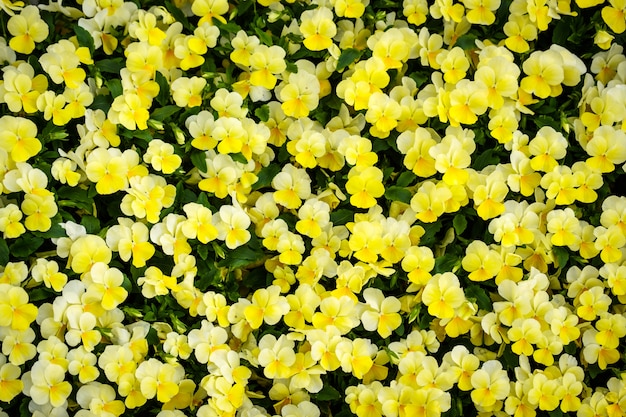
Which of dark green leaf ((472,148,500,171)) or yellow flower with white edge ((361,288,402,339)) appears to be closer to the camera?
yellow flower with white edge ((361,288,402,339))

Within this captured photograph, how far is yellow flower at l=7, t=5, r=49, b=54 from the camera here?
1707mm

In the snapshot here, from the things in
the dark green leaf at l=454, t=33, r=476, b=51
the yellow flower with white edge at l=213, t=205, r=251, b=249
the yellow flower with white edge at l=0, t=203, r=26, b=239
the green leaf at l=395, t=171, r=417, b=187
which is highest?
the dark green leaf at l=454, t=33, r=476, b=51

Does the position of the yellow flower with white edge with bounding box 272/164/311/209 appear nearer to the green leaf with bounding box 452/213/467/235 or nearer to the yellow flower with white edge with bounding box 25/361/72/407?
the green leaf with bounding box 452/213/467/235

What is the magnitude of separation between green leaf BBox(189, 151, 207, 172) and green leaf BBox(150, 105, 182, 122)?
0.10m

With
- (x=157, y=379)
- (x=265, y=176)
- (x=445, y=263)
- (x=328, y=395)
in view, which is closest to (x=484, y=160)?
(x=445, y=263)

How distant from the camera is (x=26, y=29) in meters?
1.72

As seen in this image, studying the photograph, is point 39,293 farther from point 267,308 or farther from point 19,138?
point 267,308

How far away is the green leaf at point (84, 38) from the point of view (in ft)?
5.68

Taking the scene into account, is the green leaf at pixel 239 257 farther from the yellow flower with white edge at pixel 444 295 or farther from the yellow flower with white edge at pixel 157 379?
the yellow flower with white edge at pixel 444 295

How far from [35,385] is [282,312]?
480 mm

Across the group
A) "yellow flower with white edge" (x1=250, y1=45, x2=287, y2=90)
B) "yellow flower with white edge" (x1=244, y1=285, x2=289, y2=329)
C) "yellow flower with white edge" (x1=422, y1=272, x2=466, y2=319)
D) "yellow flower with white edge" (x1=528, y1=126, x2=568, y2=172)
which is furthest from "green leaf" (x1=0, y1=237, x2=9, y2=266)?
"yellow flower with white edge" (x1=528, y1=126, x2=568, y2=172)

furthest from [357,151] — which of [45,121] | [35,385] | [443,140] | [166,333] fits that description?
[35,385]

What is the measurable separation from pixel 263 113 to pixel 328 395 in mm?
589

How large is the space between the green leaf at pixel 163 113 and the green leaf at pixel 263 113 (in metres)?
0.17
